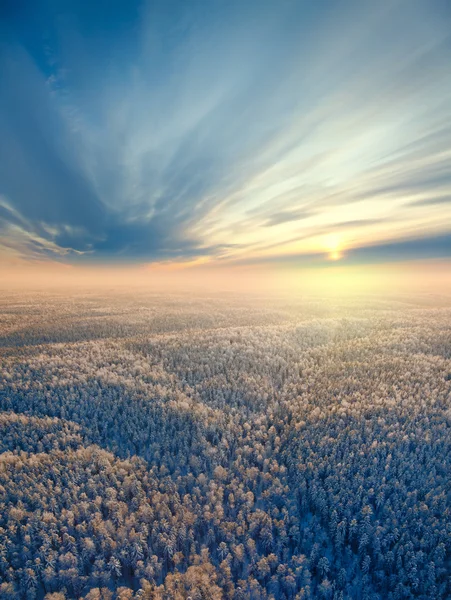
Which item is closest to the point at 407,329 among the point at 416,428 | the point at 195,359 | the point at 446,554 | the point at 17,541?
the point at 416,428

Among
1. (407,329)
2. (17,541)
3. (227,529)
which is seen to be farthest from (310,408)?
(407,329)

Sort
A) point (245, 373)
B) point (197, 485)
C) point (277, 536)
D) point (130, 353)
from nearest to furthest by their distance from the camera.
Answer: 1. point (277, 536)
2. point (197, 485)
3. point (245, 373)
4. point (130, 353)

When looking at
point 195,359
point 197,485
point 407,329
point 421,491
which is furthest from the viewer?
point 407,329

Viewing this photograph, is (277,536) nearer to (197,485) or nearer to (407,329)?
(197,485)

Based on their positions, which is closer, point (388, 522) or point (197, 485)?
point (388, 522)

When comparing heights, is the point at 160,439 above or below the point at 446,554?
above

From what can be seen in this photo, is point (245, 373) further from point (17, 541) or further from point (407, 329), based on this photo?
point (407, 329)

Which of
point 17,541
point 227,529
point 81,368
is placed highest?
point 81,368
